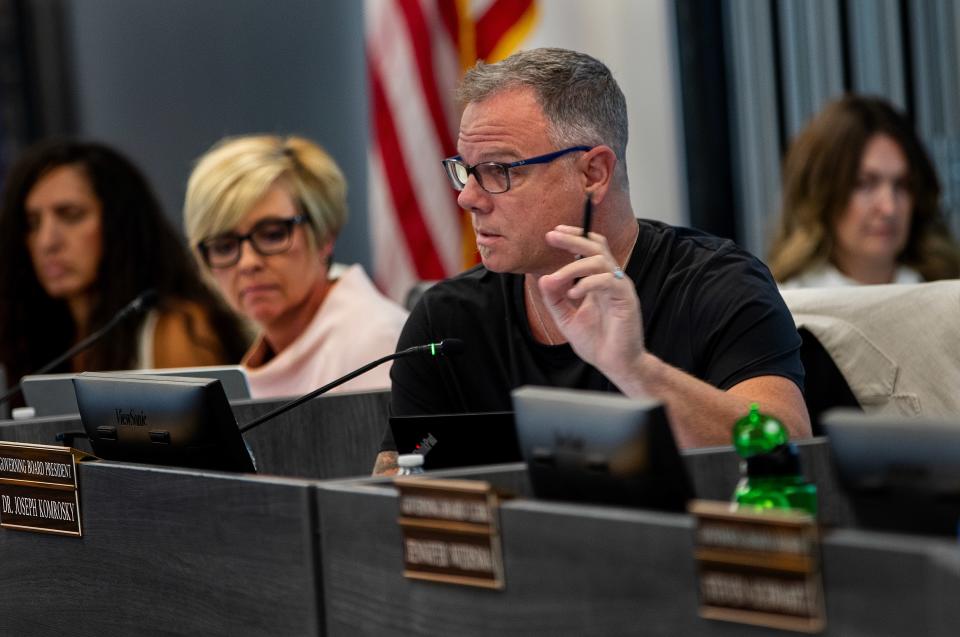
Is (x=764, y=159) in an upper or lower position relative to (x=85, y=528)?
upper

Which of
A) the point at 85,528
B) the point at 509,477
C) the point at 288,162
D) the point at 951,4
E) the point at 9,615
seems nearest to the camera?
the point at 509,477

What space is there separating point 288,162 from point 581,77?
4.28 ft

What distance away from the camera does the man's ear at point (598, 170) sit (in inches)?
81.0

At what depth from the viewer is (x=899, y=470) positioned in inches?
38.3

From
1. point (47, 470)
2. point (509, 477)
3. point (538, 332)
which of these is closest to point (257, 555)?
point (509, 477)

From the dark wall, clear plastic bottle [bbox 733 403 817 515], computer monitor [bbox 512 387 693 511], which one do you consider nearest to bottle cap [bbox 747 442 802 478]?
clear plastic bottle [bbox 733 403 817 515]

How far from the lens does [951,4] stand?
4070 mm

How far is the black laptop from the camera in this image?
5.35 ft

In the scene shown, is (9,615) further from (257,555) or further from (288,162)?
(288,162)

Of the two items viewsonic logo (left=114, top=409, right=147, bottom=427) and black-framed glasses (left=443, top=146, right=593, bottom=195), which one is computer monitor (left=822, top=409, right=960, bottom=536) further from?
black-framed glasses (left=443, top=146, right=593, bottom=195)

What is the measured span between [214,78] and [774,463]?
4608 millimetres

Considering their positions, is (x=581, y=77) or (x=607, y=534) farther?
(x=581, y=77)

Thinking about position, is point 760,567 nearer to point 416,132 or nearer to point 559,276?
point 559,276

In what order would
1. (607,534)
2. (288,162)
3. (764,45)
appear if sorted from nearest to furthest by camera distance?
1. (607,534)
2. (288,162)
3. (764,45)
